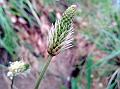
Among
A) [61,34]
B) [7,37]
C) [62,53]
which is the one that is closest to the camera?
[61,34]

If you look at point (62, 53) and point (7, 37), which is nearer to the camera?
point (7, 37)

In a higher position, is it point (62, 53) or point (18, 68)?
point (18, 68)

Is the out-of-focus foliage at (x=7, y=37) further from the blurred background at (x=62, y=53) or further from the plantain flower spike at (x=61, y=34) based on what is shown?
the plantain flower spike at (x=61, y=34)

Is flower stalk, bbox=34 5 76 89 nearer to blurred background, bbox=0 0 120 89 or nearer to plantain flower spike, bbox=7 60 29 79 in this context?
plantain flower spike, bbox=7 60 29 79

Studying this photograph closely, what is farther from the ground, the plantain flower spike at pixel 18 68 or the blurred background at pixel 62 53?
the plantain flower spike at pixel 18 68

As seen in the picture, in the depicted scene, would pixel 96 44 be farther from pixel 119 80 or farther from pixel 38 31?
pixel 119 80

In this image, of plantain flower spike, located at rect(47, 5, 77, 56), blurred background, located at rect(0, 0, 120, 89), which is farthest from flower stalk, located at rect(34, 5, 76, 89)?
blurred background, located at rect(0, 0, 120, 89)

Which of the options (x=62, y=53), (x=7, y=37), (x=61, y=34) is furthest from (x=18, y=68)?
(x=62, y=53)

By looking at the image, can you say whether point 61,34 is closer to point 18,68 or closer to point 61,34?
point 61,34

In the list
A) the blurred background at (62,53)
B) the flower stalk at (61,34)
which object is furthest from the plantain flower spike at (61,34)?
the blurred background at (62,53)
